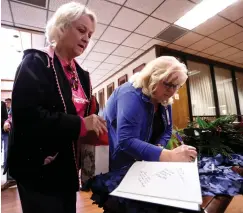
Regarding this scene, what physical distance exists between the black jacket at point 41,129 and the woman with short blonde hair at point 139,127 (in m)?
0.15

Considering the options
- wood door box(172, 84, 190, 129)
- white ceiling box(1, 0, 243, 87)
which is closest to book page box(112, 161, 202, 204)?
white ceiling box(1, 0, 243, 87)

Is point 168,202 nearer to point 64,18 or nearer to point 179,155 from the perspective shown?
point 179,155

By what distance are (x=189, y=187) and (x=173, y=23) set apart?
12.5 feet

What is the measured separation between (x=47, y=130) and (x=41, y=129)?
2 cm

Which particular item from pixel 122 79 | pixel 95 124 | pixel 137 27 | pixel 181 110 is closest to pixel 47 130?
pixel 95 124

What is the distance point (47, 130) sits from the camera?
58 cm

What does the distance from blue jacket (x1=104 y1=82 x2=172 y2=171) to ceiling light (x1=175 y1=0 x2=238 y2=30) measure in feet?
9.93

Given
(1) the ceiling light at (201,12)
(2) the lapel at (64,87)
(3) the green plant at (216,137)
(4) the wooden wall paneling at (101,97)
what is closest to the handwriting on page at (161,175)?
(2) the lapel at (64,87)

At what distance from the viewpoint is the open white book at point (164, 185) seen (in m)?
0.47

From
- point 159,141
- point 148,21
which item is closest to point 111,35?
point 148,21

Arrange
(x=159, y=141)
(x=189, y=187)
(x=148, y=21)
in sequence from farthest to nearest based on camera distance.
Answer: (x=148, y=21) → (x=159, y=141) → (x=189, y=187)

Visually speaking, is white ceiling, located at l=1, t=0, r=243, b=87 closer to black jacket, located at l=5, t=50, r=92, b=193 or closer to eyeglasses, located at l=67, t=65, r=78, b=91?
eyeglasses, located at l=67, t=65, r=78, b=91

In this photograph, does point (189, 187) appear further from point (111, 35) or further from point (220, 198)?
point (111, 35)

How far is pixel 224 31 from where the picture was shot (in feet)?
13.6
